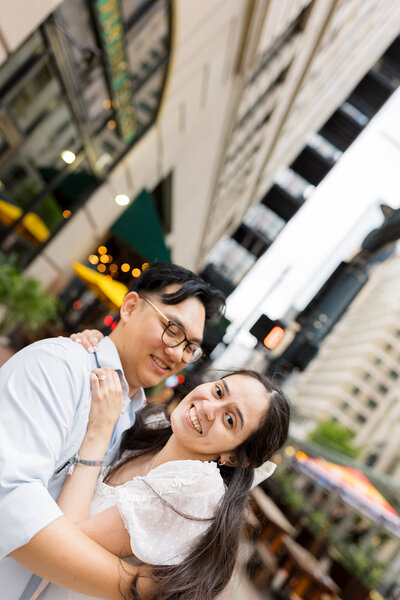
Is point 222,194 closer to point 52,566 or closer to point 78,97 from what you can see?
point 78,97

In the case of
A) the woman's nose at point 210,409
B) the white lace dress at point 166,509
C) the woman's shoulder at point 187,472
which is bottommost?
the white lace dress at point 166,509

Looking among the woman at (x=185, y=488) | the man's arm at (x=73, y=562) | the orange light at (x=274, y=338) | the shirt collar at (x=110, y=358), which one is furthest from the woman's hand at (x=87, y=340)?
the orange light at (x=274, y=338)

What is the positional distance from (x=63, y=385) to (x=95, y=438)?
0.32 m

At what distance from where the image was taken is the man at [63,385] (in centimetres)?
143

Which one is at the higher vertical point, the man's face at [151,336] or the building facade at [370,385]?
the building facade at [370,385]

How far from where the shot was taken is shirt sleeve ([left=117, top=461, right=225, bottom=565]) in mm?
1606

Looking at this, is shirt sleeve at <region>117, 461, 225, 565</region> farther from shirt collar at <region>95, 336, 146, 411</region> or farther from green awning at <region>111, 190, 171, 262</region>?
green awning at <region>111, 190, 171, 262</region>

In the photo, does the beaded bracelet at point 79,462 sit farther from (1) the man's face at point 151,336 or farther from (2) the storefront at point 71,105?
(2) the storefront at point 71,105

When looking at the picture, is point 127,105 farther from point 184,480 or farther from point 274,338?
point 184,480

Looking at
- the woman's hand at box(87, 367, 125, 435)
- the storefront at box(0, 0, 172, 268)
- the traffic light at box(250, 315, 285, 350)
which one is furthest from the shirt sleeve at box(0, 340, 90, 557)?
the storefront at box(0, 0, 172, 268)

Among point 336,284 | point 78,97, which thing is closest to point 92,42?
point 78,97

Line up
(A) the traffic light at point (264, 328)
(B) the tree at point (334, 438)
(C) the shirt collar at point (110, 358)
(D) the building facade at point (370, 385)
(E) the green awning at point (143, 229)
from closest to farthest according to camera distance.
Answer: (C) the shirt collar at point (110, 358) → (A) the traffic light at point (264, 328) → (E) the green awning at point (143, 229) → (B) the tree at point (334, 438) → (D) the building facade at point (370, 385)

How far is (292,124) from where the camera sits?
22.7 m

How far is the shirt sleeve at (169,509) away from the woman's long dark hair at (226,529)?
0.14 ft
